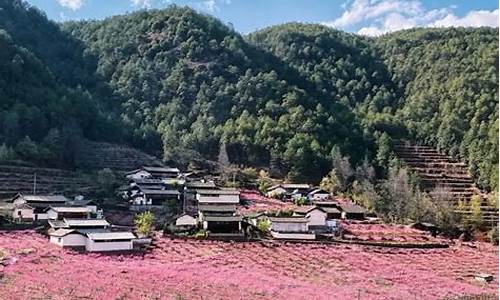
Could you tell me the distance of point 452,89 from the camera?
11956cm

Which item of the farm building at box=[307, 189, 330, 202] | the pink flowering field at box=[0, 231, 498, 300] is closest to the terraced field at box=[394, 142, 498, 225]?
the farm building at box=[307, 189, 330, 202]

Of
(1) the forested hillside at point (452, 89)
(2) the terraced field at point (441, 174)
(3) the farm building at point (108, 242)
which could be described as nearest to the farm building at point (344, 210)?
(2) the terraced field at point (441, 174)

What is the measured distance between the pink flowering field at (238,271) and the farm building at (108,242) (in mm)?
1490

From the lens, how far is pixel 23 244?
140 ft

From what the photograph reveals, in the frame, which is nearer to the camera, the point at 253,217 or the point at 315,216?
the point at 315,216

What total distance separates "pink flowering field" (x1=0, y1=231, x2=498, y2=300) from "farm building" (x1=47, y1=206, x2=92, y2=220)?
A: 5136 mm

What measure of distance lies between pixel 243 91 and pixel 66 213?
6723 centimetres

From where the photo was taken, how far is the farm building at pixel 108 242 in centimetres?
4381

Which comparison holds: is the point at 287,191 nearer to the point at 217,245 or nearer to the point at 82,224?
the point at 217,245

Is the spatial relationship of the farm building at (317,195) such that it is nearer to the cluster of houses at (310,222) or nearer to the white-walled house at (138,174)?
the cluster of houses at (310,222)

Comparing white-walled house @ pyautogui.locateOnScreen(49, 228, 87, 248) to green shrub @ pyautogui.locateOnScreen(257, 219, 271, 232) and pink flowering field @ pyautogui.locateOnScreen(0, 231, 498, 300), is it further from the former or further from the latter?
green shrub @ pyautogui.locateOnScreen(257, 219, 271, 232)

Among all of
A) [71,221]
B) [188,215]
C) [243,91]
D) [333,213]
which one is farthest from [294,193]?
[243,91]

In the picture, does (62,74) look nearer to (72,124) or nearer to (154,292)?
(72,124)

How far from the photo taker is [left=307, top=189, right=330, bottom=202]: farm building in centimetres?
7135
